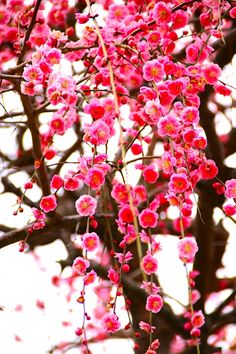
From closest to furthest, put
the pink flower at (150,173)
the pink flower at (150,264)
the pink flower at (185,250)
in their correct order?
1. the pink flower at (185,250)
2. the pink flower at (150,264)
3. the pink flower at (150,173)

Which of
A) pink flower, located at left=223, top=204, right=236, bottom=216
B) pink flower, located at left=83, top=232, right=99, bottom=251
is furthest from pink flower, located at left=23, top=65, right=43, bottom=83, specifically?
pink flower, located at left=223, top=204, right=236, bottom=216

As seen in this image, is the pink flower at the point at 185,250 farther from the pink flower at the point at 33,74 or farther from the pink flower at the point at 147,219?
the pink flower at the point at 33,74

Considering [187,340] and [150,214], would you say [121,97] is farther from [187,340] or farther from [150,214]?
[187,340]

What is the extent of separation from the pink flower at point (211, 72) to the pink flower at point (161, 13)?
24cm

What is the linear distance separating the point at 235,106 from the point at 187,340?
5.95 feet

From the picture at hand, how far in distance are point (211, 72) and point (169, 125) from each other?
1.25 feet

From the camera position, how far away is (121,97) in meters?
2.04

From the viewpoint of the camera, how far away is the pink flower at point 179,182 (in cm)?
160

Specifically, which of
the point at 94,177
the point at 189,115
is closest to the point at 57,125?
the point at 94,177

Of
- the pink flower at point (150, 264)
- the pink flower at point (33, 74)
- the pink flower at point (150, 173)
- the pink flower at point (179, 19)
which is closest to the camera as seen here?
the pink flower at point (150, 264)

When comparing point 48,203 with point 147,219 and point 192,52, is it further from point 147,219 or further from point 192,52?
point 192,52

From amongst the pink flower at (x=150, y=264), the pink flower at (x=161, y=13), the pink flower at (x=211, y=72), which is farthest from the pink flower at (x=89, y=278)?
the pink flower at (x=161, y=13)

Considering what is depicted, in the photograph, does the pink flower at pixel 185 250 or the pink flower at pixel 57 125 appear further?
the pink flower at pixel 57 125

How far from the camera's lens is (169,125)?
1629 millimetres
